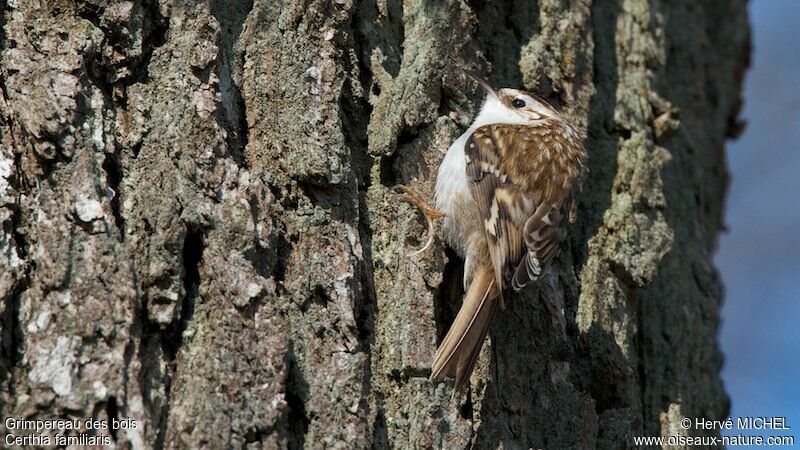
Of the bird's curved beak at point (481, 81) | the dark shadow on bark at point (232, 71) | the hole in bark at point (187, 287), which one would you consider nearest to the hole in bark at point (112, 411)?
the hole in bark at point (187, 287)

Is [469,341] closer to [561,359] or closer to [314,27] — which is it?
[561,359]

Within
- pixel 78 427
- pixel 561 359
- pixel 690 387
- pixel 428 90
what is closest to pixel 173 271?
pixel 78 427

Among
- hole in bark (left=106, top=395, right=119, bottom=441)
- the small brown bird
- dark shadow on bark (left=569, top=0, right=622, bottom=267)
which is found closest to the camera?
hole in bark (left=106, top=395, right=119, bottom=441)

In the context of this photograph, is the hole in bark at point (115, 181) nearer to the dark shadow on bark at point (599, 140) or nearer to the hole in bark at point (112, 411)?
the hole in bark at point (112, 411)

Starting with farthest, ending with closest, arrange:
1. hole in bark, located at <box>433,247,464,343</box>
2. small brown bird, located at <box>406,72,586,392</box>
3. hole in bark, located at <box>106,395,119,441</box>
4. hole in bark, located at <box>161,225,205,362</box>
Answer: small brown bird, located at <box>406,72,586,392</box>, hole in bark, located at <box>433,247,464,343</box>, hole in bark, located at <box>161,225,205,362</box>, hole in bark, located at <box>106,395,119,441</box>

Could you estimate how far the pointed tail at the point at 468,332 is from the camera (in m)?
2.04

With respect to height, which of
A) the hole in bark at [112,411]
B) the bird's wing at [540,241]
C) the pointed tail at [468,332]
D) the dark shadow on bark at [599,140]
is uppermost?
the dark shadow on bark at [599,140]

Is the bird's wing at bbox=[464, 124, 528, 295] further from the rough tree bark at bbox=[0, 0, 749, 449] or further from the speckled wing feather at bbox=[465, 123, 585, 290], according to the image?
the rough tree bark at bbox=[0, 0, 749, 449]

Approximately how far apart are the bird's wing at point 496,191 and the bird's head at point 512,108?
0.12 feet

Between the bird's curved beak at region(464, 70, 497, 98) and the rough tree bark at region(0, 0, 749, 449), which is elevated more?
the bird's curved beak at region(464, 70, 497, 98)

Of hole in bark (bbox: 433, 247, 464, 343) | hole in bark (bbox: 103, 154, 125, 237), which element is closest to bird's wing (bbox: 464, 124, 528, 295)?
hole in bark (bbox: 433, 247, 464, 343)

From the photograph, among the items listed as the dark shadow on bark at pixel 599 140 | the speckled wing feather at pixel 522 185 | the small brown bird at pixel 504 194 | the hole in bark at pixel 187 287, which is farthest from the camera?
the dark shadow on bark at pixel 599 140

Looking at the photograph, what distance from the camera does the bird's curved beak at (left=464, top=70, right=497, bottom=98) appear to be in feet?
8.09

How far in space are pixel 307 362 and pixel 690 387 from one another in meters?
1.16
